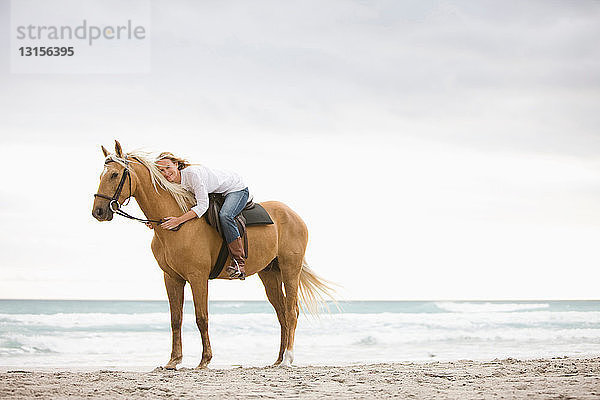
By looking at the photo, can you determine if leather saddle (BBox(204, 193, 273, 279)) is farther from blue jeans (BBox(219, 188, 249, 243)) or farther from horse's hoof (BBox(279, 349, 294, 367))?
horse's hoof (BBox(279, 349, 294, 367))

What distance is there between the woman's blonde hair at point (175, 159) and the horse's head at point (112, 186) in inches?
17.8

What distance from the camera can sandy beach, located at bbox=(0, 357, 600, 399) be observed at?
497cm

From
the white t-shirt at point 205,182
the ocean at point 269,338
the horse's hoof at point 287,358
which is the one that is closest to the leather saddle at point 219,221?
the white t-shirt at point 205,182

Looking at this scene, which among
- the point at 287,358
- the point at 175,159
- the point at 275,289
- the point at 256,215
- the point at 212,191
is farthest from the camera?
the point at 275,289

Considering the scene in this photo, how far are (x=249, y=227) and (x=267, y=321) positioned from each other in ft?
40.5

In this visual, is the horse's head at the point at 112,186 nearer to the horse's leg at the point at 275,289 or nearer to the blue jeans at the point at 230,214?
the blue jeans at the point at 230,214

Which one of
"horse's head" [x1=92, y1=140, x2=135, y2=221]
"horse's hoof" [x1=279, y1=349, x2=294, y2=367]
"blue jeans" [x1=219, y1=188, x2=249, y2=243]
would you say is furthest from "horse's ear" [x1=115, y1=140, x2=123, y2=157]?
"horse's hoof" [x1=279, y1=349, x2=294, y2=367]

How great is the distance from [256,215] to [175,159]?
3.11 ft

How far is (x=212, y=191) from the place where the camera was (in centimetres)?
638

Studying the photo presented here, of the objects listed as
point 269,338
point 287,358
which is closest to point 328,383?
point 287,358

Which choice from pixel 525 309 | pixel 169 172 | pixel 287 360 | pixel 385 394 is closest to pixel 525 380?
pixel 385 394

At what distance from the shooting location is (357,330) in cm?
1730

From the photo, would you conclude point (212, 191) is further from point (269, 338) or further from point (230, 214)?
point (269, 338)

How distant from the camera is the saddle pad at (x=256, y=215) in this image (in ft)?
21.8
